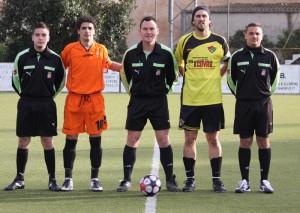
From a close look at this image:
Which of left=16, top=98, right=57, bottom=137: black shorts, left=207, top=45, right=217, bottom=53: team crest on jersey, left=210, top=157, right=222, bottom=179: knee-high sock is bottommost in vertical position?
left=210, top=157, right=222, bottom=179: knee-high sock

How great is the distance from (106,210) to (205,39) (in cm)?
245

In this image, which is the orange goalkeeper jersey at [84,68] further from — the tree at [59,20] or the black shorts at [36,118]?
the tree at [59,20]

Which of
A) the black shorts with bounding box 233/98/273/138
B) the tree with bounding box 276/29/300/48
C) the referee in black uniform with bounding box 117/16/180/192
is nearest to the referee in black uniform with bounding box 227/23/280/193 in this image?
the black shorts with bounding box 233/98/273/138

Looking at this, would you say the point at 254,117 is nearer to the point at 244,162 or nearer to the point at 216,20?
the point at 244,162

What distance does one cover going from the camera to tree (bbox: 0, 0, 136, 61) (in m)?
39.9

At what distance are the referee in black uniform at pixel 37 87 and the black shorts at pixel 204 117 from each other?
1.54 m

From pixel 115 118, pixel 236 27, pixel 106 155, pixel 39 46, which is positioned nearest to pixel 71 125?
pixel 39 46

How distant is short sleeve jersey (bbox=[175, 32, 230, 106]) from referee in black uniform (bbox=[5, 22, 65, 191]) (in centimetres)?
149

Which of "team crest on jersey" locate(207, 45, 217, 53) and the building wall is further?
the building wall

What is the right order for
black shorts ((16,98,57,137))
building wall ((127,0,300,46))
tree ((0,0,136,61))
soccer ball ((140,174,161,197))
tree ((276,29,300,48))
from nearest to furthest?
soccer ball ((140,174,161,197)) → black shorts ((16,98,57,137)) → tree ((0,0,136,61)) → tree ((276,29,300,48)) → building wall ((127,0,300,46))

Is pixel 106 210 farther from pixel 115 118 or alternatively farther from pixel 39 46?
pixel 115 118

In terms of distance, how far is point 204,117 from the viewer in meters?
10.1

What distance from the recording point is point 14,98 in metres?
30.1

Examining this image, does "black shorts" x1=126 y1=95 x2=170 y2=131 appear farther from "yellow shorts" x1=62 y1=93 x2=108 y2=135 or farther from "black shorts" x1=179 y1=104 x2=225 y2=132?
"yellow shorts" x1=62 y1=93 x2=108 y2=135
